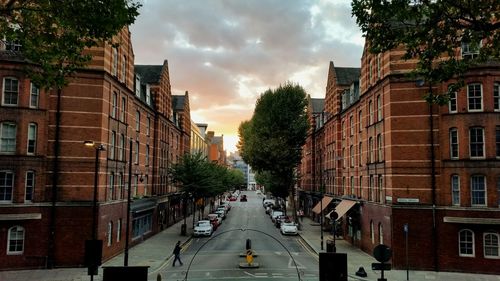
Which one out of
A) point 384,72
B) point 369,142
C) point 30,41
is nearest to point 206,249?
point 369,142

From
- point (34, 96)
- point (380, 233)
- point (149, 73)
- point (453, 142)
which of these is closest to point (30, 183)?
point (34, 96)

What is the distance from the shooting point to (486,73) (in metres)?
25.2

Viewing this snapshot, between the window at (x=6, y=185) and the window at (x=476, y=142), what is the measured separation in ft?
91.6

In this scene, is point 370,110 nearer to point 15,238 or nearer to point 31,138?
point 31,138

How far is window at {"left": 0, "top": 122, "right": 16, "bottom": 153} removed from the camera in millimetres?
24953

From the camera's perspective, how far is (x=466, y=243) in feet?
83.0

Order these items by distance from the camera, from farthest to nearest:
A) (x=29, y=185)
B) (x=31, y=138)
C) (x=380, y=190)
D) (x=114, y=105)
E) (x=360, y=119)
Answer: (x=360, y=119) → (x=114, y=105) → (x=380, y=190) → (x=31, y=138) → (x=29, y=185)

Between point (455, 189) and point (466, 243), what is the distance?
3.29m

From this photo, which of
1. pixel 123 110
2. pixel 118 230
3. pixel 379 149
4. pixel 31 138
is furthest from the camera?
pixel 123 110

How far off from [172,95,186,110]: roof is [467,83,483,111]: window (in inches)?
1758

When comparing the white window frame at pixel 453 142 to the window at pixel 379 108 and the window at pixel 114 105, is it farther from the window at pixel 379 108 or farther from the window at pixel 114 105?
the window at pixel 114 105

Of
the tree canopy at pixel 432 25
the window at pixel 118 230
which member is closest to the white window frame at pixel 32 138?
the window at pixel 118 230

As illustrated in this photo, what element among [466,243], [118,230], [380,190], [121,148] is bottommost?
[118,230]

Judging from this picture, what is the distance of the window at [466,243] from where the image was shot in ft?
82.6
